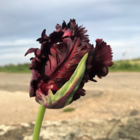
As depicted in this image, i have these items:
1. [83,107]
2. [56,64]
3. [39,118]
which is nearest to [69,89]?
[56,64]

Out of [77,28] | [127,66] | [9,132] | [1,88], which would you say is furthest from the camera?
[127,66]

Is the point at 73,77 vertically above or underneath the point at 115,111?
above

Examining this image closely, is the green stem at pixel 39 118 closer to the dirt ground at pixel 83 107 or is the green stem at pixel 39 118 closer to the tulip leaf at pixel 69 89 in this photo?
the tulip leaf at pixel 69 89

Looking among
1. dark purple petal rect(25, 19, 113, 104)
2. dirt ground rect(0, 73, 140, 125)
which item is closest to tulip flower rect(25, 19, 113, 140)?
dark purple petal rect(25, 19, 113, 104)

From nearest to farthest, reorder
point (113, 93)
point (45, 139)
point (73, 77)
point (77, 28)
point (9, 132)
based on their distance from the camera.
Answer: point (73, 77)
point (77, 28)
point (45, 139)
point (9, 132)
point (113, 93)

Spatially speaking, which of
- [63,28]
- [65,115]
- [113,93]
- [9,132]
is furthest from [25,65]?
[63,28]

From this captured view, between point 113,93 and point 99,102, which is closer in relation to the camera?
point 99,102

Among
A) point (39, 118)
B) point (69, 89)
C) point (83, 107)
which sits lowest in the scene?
point (83, 107)

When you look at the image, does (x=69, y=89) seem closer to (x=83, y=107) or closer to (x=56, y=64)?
(x=56, y=64)

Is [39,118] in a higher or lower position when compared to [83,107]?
higher

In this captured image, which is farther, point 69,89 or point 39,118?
point 39,118

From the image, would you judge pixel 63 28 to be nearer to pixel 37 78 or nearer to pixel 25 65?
pixel 37 78
